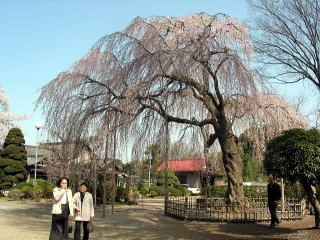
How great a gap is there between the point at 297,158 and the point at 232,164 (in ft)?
17.6

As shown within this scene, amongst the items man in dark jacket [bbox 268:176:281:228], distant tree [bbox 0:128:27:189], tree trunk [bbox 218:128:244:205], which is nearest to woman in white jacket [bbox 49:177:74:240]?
man in dark jacket [bbox 268:176:281:228]

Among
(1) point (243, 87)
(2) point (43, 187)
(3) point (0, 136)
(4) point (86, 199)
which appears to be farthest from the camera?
(3) point (0, 136)

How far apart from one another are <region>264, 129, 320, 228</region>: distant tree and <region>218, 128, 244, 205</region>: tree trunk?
4.33 meters

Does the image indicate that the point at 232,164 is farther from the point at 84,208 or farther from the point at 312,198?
the point at 84,208

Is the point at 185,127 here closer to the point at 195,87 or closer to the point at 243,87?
the point at 195,87

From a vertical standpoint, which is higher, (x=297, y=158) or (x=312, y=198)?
(x=297, y=158)

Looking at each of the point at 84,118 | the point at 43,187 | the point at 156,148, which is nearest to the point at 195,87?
the point at 156,148

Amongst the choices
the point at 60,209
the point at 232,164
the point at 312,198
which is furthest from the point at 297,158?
the point at 60,209

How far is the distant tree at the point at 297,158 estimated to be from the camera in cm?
1048

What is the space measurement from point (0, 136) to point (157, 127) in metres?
33.2

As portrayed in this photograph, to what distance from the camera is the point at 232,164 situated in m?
15.9

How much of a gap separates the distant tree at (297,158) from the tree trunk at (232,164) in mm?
4330

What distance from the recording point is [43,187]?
1180 inches

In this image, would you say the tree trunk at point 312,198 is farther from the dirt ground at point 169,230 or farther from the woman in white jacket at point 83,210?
the woman in white jacket at point 83,210
